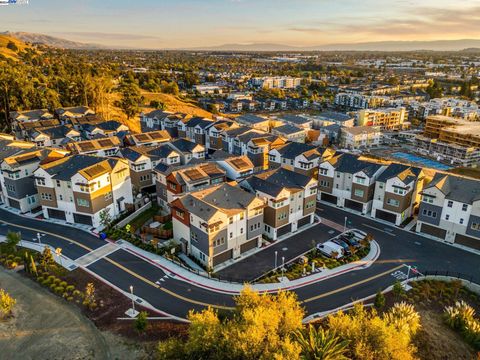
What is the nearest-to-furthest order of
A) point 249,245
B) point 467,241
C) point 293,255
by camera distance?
point 293,255 < point 249,245 < point 467,241

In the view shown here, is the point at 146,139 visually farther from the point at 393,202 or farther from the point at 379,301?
the point at 379,301

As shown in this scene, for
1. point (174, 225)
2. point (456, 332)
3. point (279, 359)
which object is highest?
point (279, 359)

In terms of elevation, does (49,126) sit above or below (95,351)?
above

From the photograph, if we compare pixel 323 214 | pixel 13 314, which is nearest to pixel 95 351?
pixel 13 314

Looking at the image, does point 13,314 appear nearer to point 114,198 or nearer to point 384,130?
point 114,198

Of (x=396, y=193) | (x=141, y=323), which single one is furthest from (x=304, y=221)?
(x=141, y=323)

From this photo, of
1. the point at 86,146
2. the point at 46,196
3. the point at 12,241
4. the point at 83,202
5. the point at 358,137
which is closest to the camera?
the point at 12,241

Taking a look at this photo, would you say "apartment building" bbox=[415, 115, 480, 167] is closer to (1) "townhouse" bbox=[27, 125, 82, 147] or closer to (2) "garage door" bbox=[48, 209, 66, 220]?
(2) "garage door" bbox=[48, 209, 66, 220]

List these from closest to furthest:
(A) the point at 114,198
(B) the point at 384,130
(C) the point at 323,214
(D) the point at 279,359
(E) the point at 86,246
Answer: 1. (D) the point at 279,359
2. (E) the point at 86,246
3. (A) the point at 114,198
4. (C) the point at 323,214
5. (B) the point at 384,130
